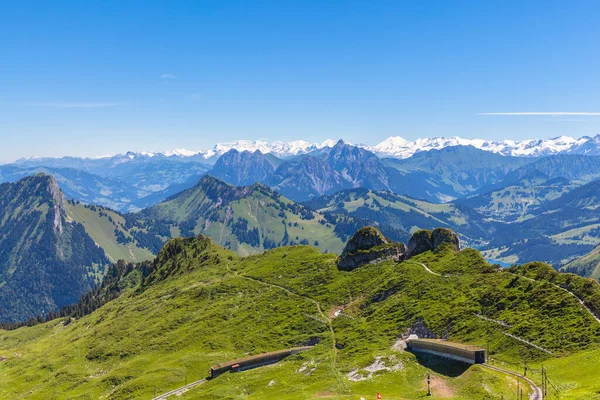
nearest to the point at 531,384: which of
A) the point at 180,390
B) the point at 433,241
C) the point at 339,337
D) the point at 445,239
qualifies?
the point at 339,337

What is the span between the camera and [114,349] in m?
168

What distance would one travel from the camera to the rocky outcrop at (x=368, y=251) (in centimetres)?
18450

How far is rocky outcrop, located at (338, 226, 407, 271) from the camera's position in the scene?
605 feet

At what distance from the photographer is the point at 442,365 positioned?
99188mm

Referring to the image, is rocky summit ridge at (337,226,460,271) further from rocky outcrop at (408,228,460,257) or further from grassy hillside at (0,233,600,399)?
grassy hillside at (0,233,600,399)

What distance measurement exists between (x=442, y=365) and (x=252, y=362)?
5164cm

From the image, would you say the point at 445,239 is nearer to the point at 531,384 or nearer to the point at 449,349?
the point at 449,349

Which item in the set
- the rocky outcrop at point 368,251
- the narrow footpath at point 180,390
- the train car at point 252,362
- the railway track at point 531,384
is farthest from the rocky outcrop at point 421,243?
the narrow footpath at point 180,390

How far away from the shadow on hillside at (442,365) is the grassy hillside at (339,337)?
0.36m

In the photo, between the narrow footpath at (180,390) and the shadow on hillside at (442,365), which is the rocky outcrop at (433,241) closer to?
the shadow on hillside at (442,365)

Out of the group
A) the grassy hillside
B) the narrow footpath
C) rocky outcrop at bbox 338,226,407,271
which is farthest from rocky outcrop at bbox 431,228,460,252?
the narrow footpath

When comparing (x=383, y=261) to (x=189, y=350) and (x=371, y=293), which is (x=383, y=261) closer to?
(x=371, y=293)

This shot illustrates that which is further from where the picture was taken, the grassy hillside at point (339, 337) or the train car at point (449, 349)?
the train car at point (449, 349)

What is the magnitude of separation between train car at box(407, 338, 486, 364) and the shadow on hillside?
4.05ft
